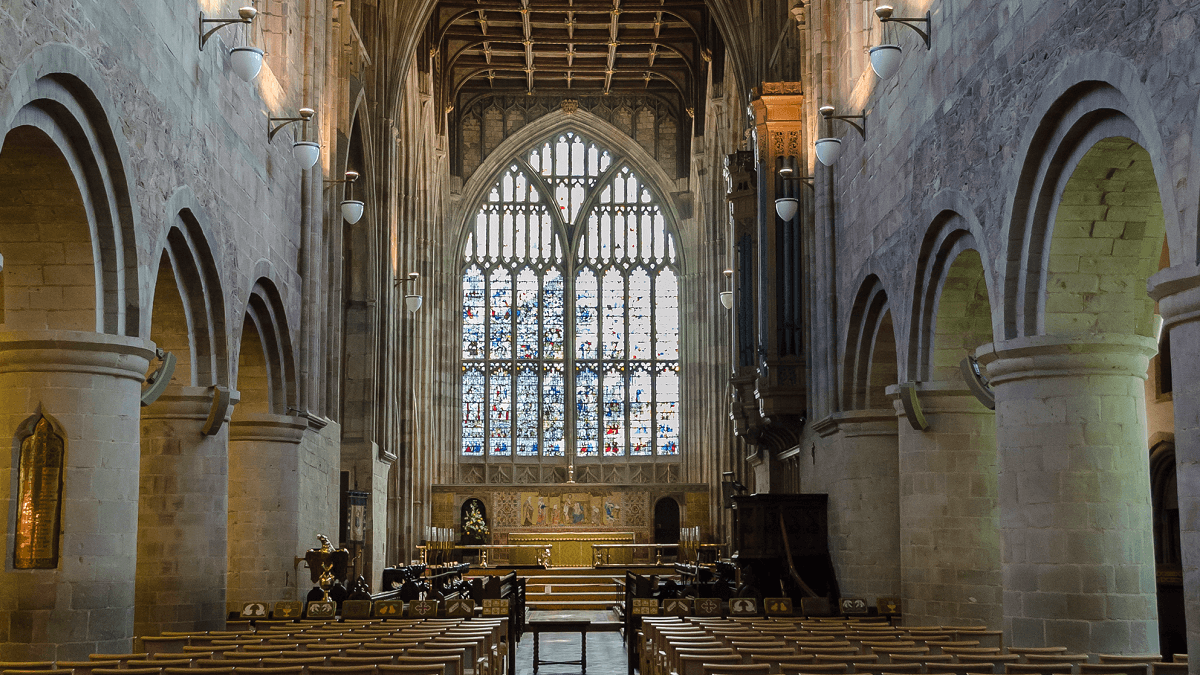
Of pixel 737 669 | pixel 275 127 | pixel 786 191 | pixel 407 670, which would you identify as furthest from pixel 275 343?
pixel 737 669

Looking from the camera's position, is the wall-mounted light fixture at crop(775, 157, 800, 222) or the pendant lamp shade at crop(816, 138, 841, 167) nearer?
the pendant lamp shade at crop(816, 138, 841, 167)

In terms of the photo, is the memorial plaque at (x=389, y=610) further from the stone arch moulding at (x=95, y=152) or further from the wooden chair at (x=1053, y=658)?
the wooden chair at (x=1053, y=658)

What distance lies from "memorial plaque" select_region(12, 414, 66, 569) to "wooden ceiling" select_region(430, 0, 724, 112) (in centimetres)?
2214

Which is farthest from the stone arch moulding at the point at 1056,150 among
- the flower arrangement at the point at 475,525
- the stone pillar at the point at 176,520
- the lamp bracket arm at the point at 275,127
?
the flower arrangement at the point at 475,525

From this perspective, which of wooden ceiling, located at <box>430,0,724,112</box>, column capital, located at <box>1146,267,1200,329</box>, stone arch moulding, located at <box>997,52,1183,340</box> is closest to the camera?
column capital, located at <box>1146,267,1200,329</box>

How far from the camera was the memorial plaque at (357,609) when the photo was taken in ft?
46.7

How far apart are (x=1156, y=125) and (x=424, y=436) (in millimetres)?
26725

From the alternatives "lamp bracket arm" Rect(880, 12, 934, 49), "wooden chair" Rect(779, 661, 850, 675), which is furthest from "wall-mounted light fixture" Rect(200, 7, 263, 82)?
"wooden chair" Rect(779, 661, 850, 675)

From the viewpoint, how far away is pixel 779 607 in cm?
1420

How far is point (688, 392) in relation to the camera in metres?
35.7

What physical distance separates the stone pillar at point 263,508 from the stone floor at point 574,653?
3.51 m

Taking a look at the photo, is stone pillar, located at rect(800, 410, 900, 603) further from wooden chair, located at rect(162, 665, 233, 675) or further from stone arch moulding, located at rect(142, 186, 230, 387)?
wooden chair, located at rect(162, 665, 233, 675)

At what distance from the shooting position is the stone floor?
14805 mm

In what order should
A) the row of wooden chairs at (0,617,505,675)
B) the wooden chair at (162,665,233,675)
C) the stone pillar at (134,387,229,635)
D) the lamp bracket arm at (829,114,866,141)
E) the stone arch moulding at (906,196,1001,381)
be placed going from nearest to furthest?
the wooden chair at (162,665,233,675) < the row of wooden chairs at (0,617,505,675) < the stone arch moulding at (906,196,1001,381) < the stone pillar at (134,387,229,635) < the lamp bracket arm at (829,114,866,141)
